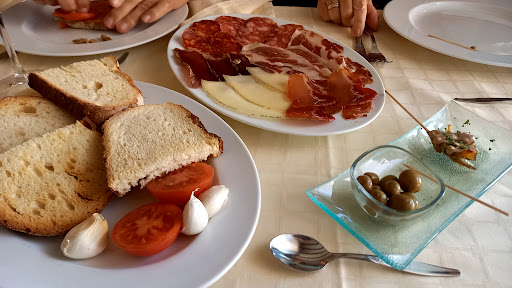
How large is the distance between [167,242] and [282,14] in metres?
1.95

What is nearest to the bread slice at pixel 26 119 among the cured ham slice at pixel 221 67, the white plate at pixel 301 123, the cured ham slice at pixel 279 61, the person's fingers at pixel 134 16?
the white plate at pixel 301 123

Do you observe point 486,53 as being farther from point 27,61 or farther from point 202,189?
point 27,61

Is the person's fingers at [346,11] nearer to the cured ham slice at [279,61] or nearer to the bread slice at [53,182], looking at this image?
the cured ham slice at [279,61]

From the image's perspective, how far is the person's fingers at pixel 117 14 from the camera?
210 centimetres

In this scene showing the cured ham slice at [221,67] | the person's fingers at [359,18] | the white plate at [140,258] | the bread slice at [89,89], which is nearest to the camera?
the white plate at [140,258]

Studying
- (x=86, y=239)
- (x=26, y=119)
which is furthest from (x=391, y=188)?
(x=26, y=119)

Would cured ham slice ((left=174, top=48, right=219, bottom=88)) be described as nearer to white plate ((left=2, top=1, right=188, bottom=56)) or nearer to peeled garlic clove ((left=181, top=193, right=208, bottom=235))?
white plate ((left=2, top=1, right=188, bottom=56))

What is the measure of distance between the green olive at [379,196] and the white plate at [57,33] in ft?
4.60

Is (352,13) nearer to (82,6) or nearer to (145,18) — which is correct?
(145,18)

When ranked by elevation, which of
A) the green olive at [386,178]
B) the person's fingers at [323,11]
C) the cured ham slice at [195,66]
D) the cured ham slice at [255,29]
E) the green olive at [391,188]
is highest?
the cured ham slice at [195,66]

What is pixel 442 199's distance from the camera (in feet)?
4.33

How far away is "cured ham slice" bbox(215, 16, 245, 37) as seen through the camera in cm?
218

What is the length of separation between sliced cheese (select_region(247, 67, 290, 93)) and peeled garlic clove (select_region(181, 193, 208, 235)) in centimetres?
78

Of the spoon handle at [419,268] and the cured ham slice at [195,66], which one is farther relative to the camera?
the cured ham slice at [195,66]
